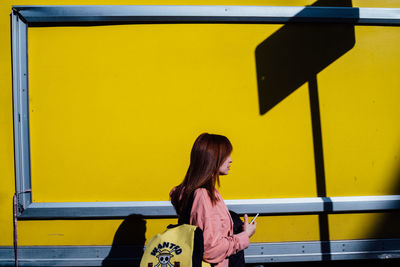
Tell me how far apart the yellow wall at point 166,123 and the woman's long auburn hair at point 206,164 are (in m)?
0.75

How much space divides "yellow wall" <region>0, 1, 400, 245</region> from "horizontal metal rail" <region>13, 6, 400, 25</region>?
0.06 m

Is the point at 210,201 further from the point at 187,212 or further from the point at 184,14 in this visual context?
the point at 184,14

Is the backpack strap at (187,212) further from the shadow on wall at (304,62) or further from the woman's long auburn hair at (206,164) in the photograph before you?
the shadow on wall at (304,62)

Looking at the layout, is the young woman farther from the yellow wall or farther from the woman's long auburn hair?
the yellow wall

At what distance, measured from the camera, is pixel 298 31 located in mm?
2582

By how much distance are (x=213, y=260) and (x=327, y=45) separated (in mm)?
1676

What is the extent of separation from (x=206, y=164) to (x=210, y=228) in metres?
0.29

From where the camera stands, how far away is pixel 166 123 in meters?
2.54

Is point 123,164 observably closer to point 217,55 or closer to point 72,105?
point 72,105

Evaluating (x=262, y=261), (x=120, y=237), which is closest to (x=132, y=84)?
(x=120, y=237)

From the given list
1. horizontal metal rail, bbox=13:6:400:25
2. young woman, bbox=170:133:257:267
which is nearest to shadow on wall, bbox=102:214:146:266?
young woman, bbox=170:133:257:267

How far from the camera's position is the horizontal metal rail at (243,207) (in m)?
2.50

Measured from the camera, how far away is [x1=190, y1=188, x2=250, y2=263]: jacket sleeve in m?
1.68

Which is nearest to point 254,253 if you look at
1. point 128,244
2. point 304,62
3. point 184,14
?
point 128,244
